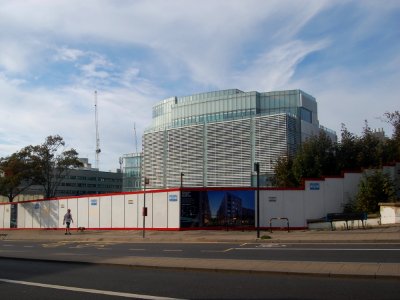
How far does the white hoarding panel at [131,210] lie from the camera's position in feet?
114

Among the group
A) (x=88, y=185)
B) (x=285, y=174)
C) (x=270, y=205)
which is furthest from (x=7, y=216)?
(x=88, y=185)

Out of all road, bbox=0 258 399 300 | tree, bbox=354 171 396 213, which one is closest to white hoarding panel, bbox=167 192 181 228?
tree, bbox=354 171 396 213

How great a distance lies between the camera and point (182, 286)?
431 inches

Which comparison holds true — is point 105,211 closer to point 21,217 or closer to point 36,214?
point 36,214

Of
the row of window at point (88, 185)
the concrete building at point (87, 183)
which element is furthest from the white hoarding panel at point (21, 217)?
the row of window at point (88, 185)

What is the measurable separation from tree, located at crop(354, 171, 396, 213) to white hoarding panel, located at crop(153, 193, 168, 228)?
12.1m

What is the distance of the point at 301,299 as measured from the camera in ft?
29.7

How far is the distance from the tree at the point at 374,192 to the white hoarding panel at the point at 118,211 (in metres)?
Result: 16.5

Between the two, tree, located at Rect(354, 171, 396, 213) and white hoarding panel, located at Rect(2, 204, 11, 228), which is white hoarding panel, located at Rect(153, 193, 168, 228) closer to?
tree, located at Rect(354, 171, 396, 213)

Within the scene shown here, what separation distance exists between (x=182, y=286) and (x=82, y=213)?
30.0 meters

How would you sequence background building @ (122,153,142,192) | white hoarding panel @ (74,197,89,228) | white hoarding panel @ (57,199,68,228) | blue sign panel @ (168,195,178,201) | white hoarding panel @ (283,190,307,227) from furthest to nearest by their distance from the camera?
background building @ (122,153,142,192), white hoarding panel @ (57,199,68,228), white hoarding panel @ (74,197,89,228), blue sign panel @ (168,195,178,201), white hoarding panel @ (283,190,307,227)

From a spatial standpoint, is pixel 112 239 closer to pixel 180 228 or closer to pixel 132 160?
pixel 180 228

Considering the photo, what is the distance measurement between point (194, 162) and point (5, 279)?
A: 81.4m

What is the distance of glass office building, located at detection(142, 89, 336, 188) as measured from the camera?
84.4 metres
